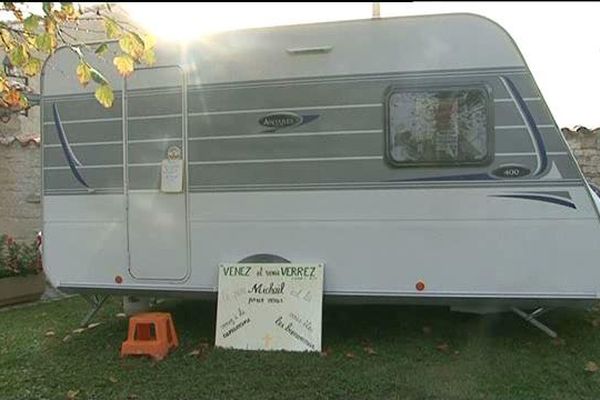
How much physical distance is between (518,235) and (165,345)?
9.54ft

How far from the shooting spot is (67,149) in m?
5.45

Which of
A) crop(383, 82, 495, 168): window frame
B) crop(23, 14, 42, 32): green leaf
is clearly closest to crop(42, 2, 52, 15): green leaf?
crop(23, 14, 42, 32): green leaf

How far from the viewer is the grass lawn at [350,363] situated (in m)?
4.21

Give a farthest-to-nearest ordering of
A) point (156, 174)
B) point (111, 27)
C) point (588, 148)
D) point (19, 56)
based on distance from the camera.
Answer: point (588, 148) → point (156, 174) → point (19, 56) → point (111, 27)

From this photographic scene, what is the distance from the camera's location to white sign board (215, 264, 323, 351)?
4957 mm

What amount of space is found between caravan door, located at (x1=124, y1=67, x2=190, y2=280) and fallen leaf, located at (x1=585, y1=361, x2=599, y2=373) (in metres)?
3.13

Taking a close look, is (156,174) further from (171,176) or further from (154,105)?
(154,105)

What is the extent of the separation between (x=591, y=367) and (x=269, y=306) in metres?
2.44

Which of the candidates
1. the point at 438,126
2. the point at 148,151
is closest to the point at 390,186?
the point at 438,126

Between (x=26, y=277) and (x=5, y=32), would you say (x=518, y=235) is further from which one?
(x=26, y=277)

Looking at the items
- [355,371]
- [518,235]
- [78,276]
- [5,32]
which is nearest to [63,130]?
[78,276]

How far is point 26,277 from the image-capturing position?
7547mm

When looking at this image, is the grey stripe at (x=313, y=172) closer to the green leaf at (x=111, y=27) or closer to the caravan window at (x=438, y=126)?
the caravan window at (x=438, y=126)

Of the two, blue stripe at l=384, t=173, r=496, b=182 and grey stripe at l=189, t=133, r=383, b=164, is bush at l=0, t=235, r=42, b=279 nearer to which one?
grey stripe at l=189, t=133, r=383, b=164
